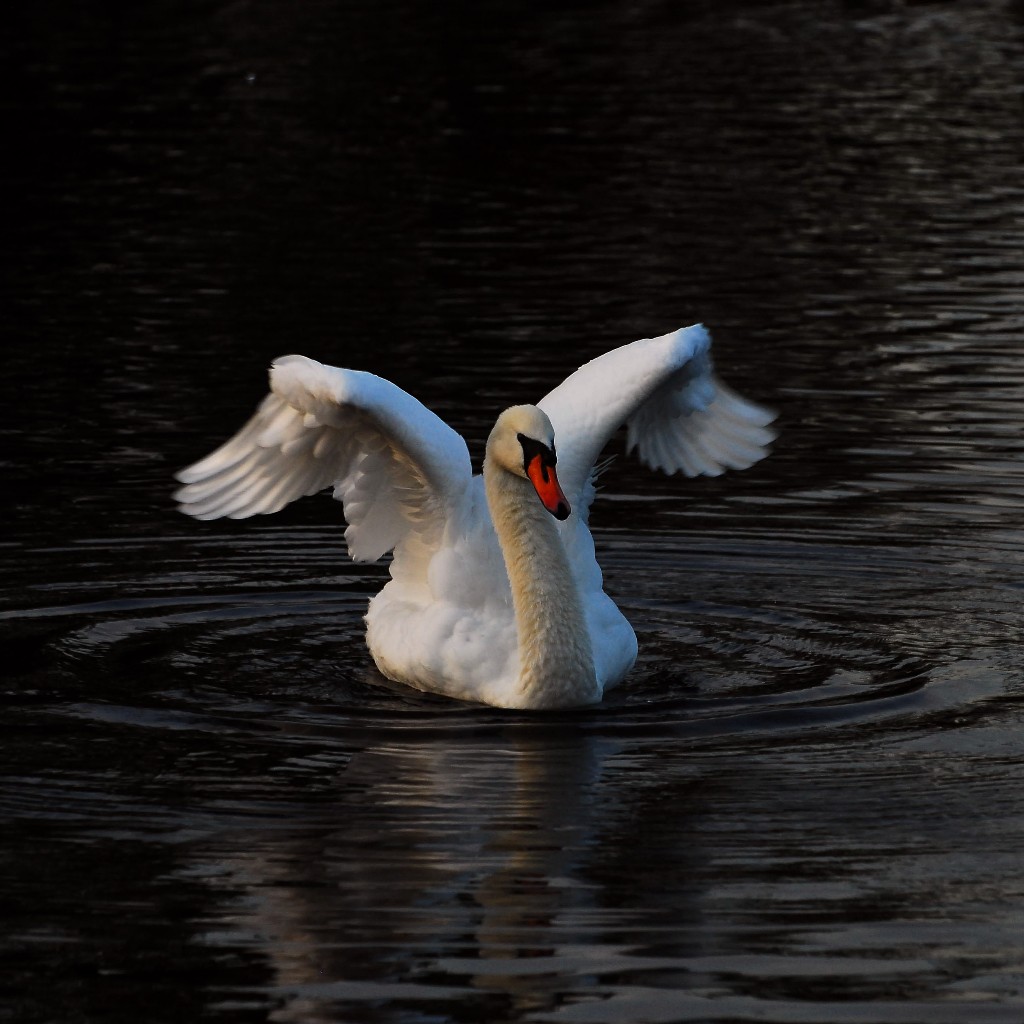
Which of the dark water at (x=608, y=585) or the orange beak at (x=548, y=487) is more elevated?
the orange beak at (x=548, y=487)

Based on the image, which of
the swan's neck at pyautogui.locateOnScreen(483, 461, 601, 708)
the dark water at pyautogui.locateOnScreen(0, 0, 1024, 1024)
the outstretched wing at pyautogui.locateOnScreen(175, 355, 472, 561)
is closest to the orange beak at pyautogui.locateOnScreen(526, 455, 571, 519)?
the swan's neck at pyautogui.locateOnScreen(483, 461, 601, 708)

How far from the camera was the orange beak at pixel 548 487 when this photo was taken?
951cm

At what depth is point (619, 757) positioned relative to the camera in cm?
934

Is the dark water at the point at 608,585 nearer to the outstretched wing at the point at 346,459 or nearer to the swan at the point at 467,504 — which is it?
the swan at the point at 467,504

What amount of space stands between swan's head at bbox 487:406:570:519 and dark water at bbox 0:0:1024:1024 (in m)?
0.99

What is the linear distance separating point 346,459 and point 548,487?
145cm

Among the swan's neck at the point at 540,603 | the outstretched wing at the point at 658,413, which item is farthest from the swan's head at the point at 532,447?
the outstretched wing at the point at 658,413

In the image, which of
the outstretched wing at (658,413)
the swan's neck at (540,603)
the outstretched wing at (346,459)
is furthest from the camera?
the outstretched wing at (658,413)

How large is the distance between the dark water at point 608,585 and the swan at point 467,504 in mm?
231

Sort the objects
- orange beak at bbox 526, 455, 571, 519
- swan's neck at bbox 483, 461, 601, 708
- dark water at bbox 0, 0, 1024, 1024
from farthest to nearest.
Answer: swan's neck at bbox 483, 461, 601, 708
orange beak at bbox 526, 455, 571, 519
dark water at bbox 0, 0, 1024, 1024

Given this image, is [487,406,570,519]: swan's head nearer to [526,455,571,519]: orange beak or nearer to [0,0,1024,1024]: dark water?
[526,455,571,519]: orange beak

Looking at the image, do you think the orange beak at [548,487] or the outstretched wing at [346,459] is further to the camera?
the outstretched wing at [346,459]

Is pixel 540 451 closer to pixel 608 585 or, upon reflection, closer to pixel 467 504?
pixel 467 504

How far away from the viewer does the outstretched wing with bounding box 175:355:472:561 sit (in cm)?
1017
